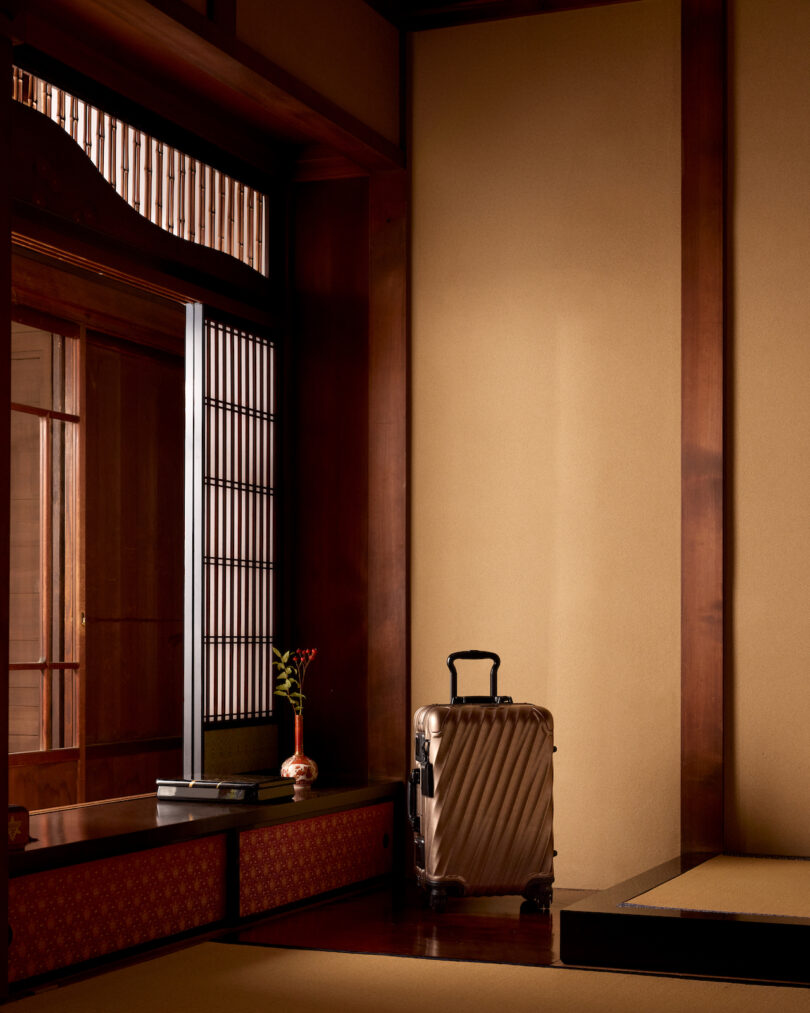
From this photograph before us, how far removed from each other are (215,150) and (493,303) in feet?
4.03

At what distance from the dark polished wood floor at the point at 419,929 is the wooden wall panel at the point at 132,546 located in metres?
2.14

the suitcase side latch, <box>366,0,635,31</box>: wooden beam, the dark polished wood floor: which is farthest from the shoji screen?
<box>366,0,635,31</box>: wooden beam

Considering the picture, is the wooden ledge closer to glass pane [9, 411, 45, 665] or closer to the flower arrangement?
the flower arrangement

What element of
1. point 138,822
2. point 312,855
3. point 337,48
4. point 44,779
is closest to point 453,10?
point 337,48

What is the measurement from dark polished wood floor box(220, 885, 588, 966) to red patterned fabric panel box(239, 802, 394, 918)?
73mm

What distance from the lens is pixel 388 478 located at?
565 cm

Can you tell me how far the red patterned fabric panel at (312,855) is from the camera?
4.52 m

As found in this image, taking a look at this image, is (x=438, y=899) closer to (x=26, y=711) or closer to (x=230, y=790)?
(x=230, y=790)

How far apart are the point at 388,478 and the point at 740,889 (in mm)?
2170

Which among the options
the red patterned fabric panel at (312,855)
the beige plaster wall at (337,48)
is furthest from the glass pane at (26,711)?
the beige plaster wall at (337,48)

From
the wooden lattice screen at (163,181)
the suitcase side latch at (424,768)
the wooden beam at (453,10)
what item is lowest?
the suitcase side latch at (424,768)

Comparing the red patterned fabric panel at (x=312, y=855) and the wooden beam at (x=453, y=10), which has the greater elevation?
the wooden beam at (x=453, y=10)

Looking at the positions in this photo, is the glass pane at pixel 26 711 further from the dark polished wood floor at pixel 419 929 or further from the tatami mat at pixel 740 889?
the tatami mat at pixel 740 889

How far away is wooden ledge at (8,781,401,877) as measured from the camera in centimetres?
362
